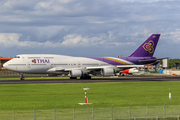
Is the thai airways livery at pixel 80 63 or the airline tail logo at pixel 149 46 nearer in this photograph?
the thai airways livery at pixel 80 63

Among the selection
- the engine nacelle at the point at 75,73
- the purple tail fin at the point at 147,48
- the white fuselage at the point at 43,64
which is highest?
the purple tail fin at the point at 147,48

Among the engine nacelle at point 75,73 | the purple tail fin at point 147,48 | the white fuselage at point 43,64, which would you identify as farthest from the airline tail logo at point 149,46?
the engine nacelle at point 75,73

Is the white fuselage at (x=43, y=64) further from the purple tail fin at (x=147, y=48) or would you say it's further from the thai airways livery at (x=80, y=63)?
the purple tail fin at (x=147, y=48)

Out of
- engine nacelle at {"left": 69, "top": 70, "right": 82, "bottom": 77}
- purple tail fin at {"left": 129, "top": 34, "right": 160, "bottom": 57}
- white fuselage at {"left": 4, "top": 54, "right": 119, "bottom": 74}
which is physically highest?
purple tail fin at {"left": 129, "top": 34, "right": 160, "bottom": 57}

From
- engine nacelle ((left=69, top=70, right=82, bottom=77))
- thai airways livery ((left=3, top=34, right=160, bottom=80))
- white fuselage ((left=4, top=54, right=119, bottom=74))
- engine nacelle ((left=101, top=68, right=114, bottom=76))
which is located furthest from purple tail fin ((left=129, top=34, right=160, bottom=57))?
engine nacelle ((left=69, top=70, right=82, bottom=77))

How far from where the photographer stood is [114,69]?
76812 millimetres

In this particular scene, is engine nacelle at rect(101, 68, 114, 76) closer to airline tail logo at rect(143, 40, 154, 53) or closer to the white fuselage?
the white fuselage

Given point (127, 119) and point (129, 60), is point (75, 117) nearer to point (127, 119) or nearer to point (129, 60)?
point (127, 119)

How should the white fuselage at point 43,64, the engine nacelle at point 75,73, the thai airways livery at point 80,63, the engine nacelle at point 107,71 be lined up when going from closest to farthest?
1. the white fuselage at point 43,64
2. the thai airways livery at point 80,63
3. the engine nacelle at point 75,73
4. the engine nacelle at point 107,71

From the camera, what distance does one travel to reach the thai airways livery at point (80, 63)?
2854 inches

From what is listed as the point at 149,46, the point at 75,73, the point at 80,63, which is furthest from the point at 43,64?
the point at 149,46

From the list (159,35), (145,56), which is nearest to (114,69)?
(145,56)

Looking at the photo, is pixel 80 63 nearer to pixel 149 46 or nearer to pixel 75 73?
pixel 75 73

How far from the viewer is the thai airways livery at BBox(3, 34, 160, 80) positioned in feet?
238
